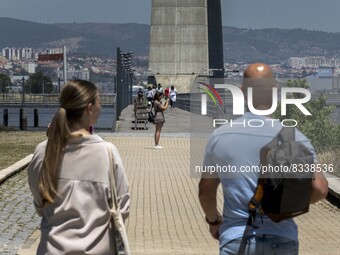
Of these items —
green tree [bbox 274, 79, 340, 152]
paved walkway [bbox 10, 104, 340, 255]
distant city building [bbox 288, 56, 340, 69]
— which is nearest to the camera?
paved walkway [bbox 10, 104, 340, 255]

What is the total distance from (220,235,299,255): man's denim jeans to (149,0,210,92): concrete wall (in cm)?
6210

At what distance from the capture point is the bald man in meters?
5.43

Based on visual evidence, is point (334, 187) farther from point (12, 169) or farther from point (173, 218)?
point (12, 169)


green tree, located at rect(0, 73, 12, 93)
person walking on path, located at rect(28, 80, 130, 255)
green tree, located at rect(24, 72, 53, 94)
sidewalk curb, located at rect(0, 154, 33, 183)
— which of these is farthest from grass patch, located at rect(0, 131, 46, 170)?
green tree, located at rect(24, 72, 53, 94)

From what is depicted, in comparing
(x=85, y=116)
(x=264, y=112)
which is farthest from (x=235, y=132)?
(x=85, y=116)

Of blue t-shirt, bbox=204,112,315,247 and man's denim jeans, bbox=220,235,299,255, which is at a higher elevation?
blue t-shirt, bbox=204,112,315,247

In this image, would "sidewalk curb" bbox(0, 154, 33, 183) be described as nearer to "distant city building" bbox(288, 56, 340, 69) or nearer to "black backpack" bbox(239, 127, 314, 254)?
"black backpack" bbox(239, 127, 314, 254)

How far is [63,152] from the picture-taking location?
5.55 m

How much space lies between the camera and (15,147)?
89.0 feet

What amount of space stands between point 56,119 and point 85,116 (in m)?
0.14

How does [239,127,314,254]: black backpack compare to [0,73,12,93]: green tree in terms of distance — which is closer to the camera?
[239,127,314,254]: black backpack

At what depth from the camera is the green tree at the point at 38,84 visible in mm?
121188

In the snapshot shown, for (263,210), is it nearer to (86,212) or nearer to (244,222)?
(244,222)

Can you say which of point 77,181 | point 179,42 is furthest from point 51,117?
point 77,181
